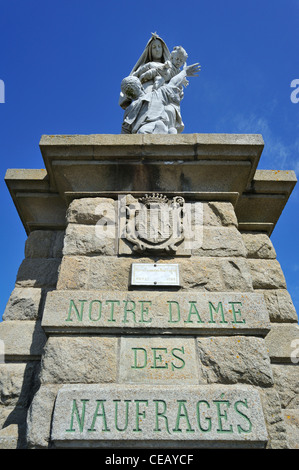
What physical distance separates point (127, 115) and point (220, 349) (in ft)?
10.9

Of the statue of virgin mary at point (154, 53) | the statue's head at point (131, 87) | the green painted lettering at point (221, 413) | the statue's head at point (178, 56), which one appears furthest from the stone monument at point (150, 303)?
the statue of virgin mary at point (154, 53)

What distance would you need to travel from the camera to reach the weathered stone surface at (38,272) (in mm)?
3787

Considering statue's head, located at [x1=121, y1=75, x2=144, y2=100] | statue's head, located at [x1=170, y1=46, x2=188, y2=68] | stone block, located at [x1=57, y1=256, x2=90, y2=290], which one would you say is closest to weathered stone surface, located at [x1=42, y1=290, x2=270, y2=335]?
stone block, located at [x1=57, y1=256, x2=90, y2=290]

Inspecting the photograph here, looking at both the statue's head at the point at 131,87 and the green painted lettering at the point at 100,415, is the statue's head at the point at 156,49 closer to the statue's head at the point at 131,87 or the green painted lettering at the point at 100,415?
the statue's head at the point at 131,87

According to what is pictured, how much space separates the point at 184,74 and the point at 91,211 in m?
3.07

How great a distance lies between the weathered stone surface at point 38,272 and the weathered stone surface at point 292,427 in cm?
245

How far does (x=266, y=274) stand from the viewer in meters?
3.94

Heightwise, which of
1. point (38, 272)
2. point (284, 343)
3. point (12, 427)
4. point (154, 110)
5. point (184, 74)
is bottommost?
point (12, 427)

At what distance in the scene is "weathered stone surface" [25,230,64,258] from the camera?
3998mm

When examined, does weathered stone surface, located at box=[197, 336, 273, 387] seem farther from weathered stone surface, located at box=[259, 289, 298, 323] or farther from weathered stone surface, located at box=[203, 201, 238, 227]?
weathered stone surface, located at box=[203, 201, 238, 227]

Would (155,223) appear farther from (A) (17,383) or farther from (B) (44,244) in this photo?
(A) (17,383)

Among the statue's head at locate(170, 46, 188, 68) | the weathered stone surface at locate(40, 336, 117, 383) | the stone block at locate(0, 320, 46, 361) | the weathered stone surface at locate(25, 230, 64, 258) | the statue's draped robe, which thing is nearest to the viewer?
the weathered stone surface at locate(40, 336, 117, 383)

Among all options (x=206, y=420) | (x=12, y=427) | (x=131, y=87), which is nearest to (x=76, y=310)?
(x=12, y=427)

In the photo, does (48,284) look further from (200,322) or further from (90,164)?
(200,322)
